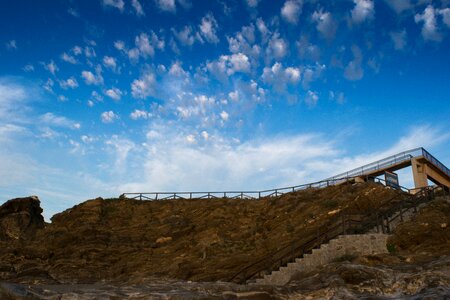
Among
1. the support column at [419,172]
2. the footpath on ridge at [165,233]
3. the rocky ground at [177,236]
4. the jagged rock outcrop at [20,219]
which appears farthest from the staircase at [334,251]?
the jagged rock outcrop at [20,219]

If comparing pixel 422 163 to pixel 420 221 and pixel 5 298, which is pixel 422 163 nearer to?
pixel 420 221

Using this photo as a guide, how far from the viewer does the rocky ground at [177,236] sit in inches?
749

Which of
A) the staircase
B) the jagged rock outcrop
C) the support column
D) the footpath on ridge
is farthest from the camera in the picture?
the support column

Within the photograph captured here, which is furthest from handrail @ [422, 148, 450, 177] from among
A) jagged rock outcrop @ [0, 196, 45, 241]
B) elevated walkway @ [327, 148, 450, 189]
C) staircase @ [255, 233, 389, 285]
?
jagged rock outcrop @ [0, 196, 45, 241]

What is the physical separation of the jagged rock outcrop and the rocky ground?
3.5 inches

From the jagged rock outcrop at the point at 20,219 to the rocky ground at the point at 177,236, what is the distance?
0.29 feet

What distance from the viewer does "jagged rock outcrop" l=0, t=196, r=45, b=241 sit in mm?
37812

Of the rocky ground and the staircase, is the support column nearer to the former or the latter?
the rocky ground

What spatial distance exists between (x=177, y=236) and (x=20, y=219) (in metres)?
16.3

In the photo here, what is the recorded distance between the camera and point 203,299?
789 centimetres

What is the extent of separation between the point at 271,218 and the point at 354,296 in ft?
82.5

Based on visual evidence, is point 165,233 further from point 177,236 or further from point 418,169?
point 418,169

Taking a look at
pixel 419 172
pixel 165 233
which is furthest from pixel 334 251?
pixel 419 172

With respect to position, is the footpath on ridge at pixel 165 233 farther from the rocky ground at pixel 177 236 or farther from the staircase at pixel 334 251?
the staircase at pixel 334 251
